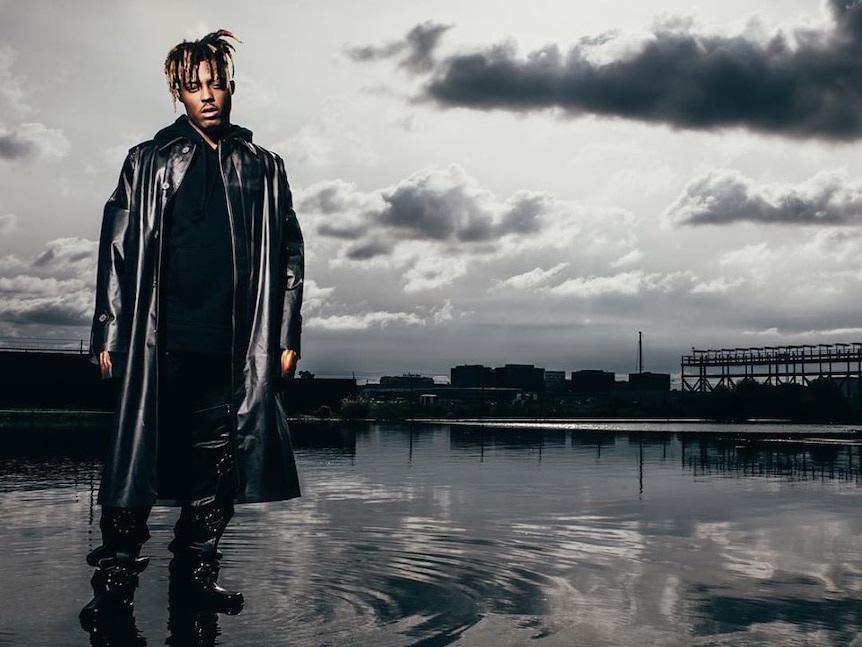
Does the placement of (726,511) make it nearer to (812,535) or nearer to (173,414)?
(812,535)

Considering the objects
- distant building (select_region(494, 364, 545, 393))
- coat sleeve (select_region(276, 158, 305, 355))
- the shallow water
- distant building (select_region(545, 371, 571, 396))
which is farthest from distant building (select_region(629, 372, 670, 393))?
coat sleeve (select_region(276, 158, 305, 355))

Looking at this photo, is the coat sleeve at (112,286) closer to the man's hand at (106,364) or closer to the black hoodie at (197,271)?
the man's hand at (106,364)

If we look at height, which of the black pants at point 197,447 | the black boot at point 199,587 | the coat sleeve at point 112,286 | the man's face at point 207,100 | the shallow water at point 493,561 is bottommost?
the shallow water at point 493,561

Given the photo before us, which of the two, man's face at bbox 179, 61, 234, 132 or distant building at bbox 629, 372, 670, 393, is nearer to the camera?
man's face at bbox 179, 61, 234, 132

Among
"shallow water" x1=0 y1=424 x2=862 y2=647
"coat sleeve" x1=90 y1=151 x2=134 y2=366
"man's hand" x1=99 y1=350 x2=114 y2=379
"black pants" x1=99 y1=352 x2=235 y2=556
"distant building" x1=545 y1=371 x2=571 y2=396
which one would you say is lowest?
"shallow water" x1=0 y1=424 x2=862 y2=647

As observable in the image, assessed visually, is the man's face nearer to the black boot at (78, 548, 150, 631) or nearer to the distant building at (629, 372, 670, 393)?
the black boot at (78, 548, 150, 631)

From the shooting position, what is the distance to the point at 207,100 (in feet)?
15.1

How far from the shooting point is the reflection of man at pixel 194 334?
430 centimetres

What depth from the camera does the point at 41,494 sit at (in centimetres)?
934

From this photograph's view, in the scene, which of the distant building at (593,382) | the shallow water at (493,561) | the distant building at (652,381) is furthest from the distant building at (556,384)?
the shallow water at (493,561)

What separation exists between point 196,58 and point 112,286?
3.31 ft

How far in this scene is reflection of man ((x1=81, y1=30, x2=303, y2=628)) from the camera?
14.1 ft

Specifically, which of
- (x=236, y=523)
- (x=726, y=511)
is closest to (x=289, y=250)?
(x=236, y=523)

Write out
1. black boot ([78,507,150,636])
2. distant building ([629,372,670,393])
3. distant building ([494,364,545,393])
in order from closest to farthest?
black boot ([78,507,150,636])
distant building ([629,372,670,393])
distant building ([494,364,545,393])
